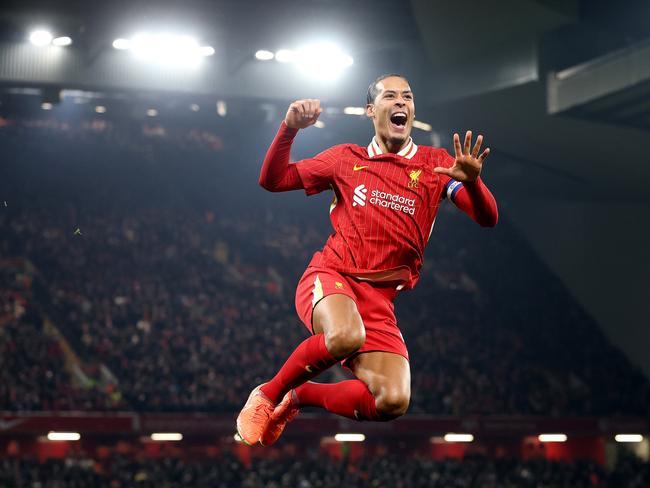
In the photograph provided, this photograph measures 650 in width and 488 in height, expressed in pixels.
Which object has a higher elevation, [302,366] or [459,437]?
[459,437]

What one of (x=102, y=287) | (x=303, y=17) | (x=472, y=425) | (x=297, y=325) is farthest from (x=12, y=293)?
(x=472, y=425)

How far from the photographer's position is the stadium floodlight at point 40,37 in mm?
24844

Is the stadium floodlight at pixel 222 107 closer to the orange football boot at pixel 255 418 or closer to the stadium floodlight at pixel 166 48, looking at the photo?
the stadium floodlight at pixel 166 48

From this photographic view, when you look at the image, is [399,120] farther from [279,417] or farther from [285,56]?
[285,56]

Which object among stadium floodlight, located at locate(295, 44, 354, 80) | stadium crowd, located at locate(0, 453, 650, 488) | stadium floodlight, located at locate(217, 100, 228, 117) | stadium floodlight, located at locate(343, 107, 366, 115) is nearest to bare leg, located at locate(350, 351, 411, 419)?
stadium crowd, located at locate(0, 453, 650, 488)

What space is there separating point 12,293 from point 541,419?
15.0 m

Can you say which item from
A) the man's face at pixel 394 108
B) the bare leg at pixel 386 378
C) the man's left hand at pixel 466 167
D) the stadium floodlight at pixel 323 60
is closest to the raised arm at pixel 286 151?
the man's face at pixel 394 108

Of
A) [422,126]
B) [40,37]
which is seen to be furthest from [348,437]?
[40,37]

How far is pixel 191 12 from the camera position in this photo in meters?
25.0

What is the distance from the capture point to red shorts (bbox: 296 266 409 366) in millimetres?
6832

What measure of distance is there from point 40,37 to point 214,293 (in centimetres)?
909

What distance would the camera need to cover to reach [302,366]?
6.93 meters

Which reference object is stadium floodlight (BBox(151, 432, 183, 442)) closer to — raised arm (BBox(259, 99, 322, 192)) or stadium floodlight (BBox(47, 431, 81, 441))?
stadium floodlight (BBox(47, 431, 81, 441))

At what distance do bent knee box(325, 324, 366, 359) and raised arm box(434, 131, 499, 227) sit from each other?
1.14m
